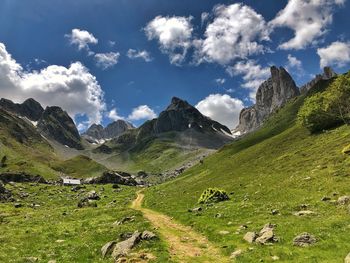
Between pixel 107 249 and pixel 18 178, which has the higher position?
pixel 18 178

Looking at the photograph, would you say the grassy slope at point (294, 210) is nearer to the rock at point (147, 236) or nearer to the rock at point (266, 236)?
the rock at point (266, 236)

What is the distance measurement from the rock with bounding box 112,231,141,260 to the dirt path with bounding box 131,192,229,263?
2.81 meters

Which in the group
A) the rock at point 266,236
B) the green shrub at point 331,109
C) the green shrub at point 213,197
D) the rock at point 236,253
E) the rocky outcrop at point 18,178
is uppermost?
the rocky outcrop at point 18,178

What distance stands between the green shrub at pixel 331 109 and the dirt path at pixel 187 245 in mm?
68127

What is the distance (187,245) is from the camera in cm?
3114

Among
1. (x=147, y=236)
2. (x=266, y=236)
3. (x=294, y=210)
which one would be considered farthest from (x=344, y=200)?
(x=147, y=236)

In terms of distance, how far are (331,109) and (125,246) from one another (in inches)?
3303

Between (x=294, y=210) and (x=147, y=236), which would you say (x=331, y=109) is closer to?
(x=294, y=210)

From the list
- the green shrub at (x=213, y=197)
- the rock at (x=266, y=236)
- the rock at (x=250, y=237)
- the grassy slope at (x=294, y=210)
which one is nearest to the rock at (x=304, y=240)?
the grassy slope at (x=294, y=210)

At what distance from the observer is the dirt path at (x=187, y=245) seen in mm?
26641

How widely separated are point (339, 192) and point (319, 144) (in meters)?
40.1

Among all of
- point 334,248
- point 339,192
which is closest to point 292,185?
point 339,192

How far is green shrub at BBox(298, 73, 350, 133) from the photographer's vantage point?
95.9 m

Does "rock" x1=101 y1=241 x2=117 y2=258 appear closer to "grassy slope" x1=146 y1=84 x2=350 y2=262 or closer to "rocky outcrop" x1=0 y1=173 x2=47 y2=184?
"grassy slope" x1=146 y1=84 x2=350 y2=262
